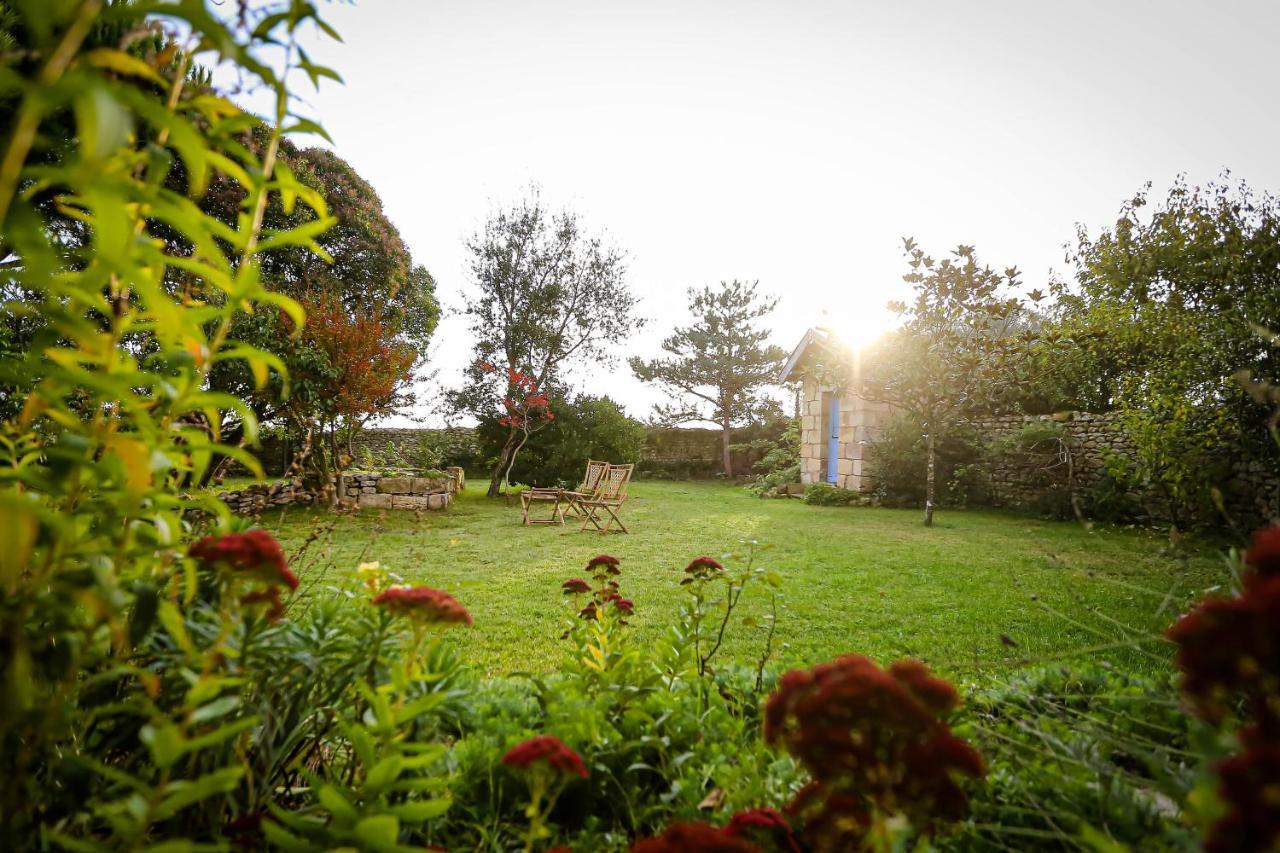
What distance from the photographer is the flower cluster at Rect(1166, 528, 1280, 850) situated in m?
0.40

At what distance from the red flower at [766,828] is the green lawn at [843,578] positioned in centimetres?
69

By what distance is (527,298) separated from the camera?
12.2 meters

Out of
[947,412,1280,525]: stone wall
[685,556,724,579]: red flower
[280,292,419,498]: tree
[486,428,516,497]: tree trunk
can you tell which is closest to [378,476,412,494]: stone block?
[280,292,419,498]: tree

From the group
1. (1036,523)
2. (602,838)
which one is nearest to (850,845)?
(602,838)

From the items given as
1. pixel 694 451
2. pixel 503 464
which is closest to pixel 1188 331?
pixel 503 464

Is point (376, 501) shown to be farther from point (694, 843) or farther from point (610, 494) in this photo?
point (694, 843)

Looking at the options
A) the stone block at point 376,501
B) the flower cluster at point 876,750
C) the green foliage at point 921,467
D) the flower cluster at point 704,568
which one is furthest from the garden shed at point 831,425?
the flower cluster at point 876,750

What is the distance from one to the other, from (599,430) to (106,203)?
40.0ft

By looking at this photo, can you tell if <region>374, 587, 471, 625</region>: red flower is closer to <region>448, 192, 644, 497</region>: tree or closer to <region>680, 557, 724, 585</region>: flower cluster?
<region>680, 557, 724, 585</region>: flower cluster

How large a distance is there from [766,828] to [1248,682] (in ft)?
2.37

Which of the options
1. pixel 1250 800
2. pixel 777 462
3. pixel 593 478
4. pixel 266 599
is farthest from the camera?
pixel 777 462

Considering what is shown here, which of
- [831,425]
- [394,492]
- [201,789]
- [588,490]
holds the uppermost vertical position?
[831,425]

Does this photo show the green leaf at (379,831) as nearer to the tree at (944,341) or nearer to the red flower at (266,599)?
the red flower at (266,599)

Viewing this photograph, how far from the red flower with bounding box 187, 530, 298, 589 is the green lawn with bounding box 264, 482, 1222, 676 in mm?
459
